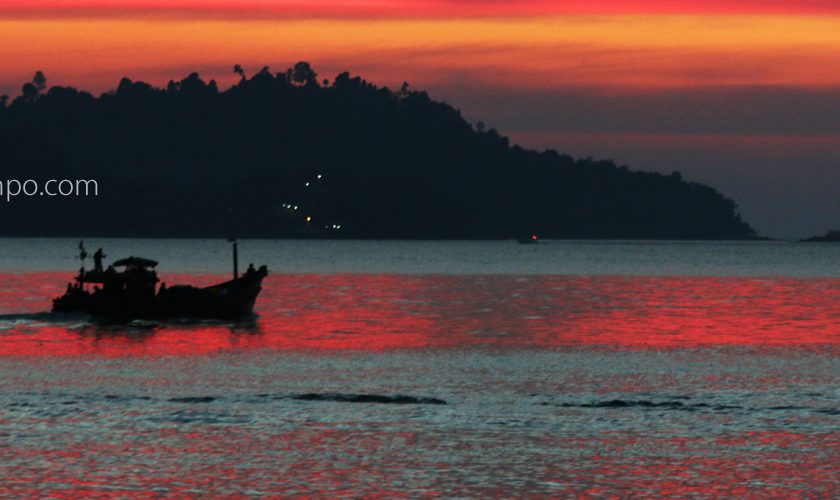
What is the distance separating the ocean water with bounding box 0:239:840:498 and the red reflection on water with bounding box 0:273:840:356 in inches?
17.2

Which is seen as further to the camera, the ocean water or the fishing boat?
the fishing boat

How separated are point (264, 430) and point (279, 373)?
16.4m

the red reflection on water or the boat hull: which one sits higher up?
the boat hull

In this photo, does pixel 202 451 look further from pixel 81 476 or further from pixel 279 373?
pixel 279 373

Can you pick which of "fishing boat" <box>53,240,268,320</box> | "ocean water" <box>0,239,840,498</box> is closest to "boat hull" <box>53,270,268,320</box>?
"fishing boat" <box>53,240,268,320</box>

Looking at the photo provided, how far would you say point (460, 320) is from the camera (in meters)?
85.9

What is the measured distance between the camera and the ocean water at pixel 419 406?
2892cm

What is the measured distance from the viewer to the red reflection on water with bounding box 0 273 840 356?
6694 cm

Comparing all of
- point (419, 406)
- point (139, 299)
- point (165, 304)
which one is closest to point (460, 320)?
point (165, 304)

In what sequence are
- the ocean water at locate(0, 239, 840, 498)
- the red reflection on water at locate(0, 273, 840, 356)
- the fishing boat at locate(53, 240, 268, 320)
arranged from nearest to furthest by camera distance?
the ocean water at locate(0, 239, 840, 498) < the red reflection on water at locate(0, 273, 840, 356) < the fishing boat at locate(53, 240, 268, 320)

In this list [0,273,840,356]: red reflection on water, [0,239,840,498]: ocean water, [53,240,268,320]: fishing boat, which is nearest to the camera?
[0,239,840,498]: ocean water

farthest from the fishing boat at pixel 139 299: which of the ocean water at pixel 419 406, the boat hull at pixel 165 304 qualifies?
the ocean water at pixel 419 406

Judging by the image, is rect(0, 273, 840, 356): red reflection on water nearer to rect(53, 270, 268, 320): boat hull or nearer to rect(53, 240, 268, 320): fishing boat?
rect(53, 270, 268, 320): boat hull

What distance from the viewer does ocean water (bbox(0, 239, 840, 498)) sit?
2892 cm
